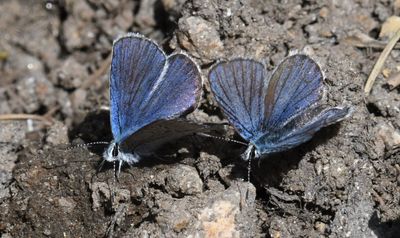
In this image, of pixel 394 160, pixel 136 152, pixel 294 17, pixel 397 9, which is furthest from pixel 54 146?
pixel 397 9

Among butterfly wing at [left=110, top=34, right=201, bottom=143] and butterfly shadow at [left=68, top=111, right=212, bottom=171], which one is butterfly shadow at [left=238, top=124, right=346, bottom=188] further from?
butterfly wing at [left=110, top=34, right=201, bottom=143]

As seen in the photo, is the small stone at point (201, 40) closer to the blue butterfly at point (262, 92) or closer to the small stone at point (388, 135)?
the blue butterfly at point (262, 92)

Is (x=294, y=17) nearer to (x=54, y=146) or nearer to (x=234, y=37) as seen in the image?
(x=234, y=37)

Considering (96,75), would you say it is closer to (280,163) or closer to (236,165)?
(236,165)

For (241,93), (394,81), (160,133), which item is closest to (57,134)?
(160,133)

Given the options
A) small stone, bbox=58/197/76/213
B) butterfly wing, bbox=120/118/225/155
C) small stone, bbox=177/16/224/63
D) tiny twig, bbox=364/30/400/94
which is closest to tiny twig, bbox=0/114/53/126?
small stone, bbox=58/197/76/213
